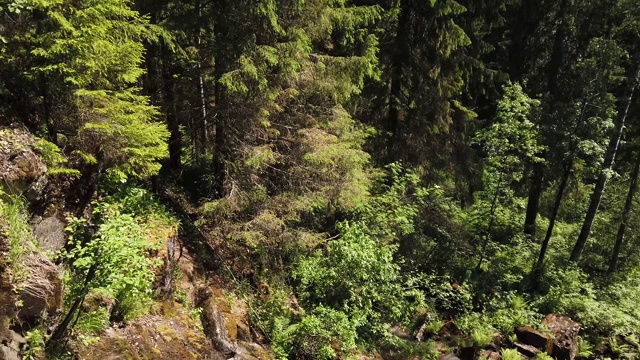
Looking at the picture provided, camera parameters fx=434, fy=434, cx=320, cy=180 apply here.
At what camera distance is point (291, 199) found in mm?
11219

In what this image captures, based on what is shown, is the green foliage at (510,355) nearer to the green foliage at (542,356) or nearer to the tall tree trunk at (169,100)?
the green foliage at (542,356)

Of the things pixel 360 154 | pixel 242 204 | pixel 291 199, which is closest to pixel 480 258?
pixel 360 154

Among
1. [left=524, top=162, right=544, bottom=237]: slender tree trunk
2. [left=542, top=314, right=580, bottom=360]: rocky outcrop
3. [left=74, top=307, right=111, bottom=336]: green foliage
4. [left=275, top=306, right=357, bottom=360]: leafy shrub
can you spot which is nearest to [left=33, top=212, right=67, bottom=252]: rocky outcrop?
[left=74, top=307, right=111, bottom=336]: green foliage

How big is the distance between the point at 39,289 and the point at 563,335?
574 inches

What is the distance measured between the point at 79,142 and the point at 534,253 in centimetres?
1749

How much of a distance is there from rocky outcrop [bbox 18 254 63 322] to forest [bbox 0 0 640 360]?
24 mm

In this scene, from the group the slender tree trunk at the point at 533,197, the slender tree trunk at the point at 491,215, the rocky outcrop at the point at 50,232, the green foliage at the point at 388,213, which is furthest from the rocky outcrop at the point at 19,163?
the slender tree trunk at the point at 533,197

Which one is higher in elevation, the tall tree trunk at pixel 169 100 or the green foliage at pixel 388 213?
the tall tree trunk at pixel 169 100

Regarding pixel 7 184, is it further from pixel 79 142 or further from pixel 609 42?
pixel 609 42

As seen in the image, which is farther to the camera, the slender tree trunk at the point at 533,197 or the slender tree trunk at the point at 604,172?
the slender tree trunk at the point at 533,197

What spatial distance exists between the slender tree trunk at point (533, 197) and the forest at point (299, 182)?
0.13 metres

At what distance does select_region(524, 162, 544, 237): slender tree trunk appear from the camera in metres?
17.8

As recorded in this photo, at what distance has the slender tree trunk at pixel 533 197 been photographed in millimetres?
17812

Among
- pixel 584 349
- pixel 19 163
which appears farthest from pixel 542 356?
pixel 19 163
